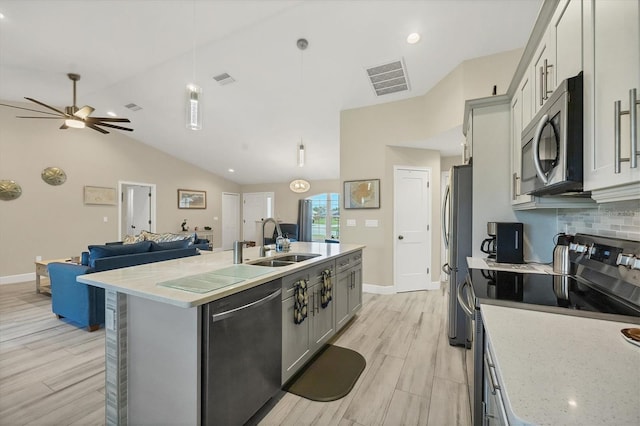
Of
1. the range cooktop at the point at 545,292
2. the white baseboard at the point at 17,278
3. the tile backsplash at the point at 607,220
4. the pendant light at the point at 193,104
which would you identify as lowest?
the white baseboard at the point at 17,278

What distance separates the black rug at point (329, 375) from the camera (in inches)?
79.7

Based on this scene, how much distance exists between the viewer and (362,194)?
4.53m

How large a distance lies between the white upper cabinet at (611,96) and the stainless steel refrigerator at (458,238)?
167 cm

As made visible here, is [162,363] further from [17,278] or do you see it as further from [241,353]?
[17,278]

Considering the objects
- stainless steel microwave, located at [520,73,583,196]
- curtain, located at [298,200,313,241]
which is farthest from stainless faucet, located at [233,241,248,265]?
curtain, located at [298,200,313,241]

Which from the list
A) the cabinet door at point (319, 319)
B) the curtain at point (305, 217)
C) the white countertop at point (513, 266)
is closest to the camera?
the white countertop at point (513, 266)

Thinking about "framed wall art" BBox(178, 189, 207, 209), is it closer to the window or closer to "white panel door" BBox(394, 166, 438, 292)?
the window

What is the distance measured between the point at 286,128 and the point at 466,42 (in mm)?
3405

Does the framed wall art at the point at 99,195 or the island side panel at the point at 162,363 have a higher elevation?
the framed wall art at the point at 99,195

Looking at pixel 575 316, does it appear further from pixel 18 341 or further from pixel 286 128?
pixel 286 128

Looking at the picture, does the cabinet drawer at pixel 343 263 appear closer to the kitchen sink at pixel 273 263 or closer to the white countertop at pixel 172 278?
the white countertop at pixel 172 278

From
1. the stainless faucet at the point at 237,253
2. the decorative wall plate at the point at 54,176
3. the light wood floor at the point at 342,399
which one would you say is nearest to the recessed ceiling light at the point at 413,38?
the stainless faucet at the point at 237,253

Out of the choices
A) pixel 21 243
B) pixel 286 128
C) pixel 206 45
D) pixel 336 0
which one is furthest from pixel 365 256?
pixel 21 243

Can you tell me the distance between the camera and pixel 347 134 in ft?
15.4
